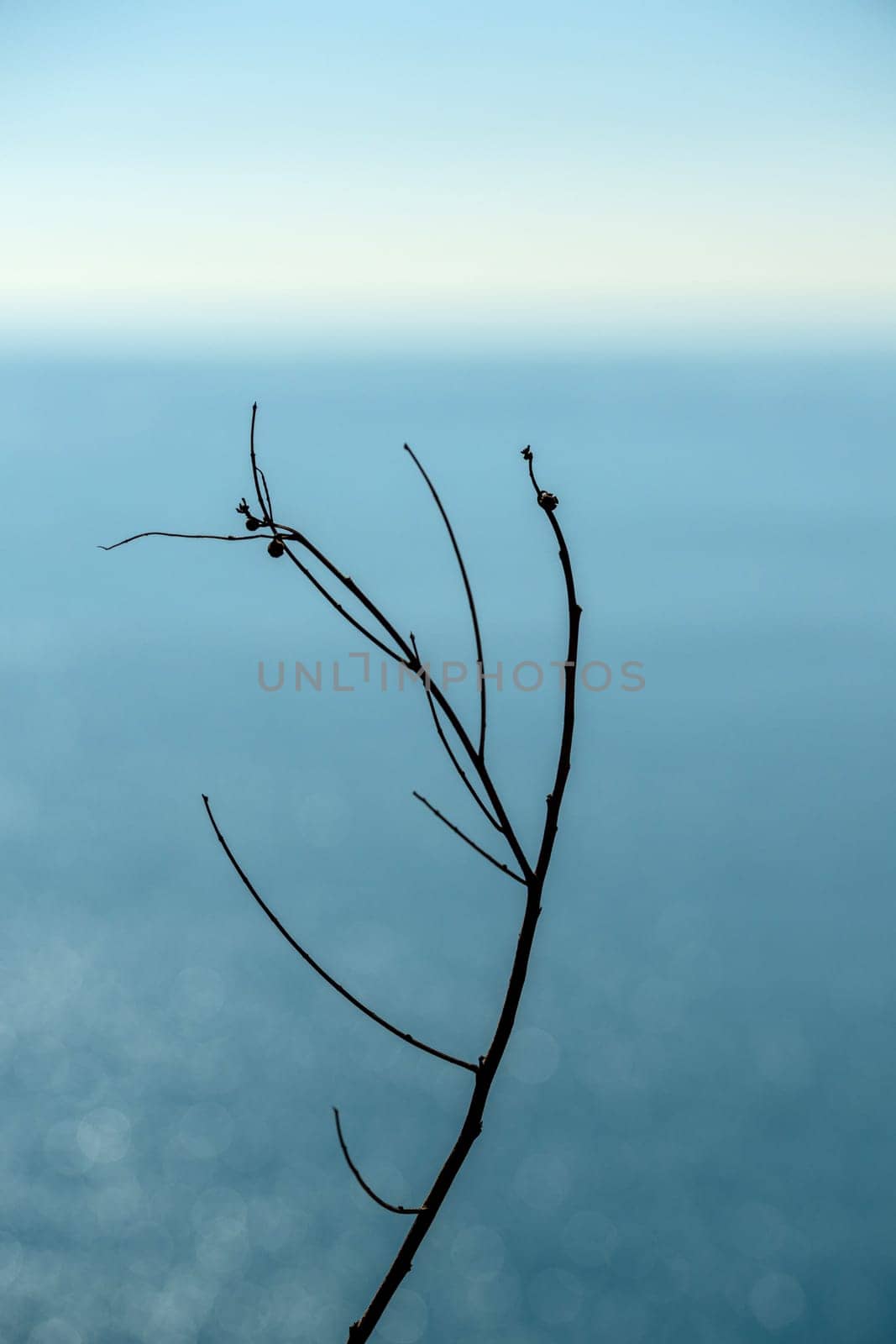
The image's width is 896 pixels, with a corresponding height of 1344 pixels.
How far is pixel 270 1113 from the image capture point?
14.4m

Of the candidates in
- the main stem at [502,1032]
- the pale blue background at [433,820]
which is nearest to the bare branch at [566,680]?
the main stem at [502,1032]

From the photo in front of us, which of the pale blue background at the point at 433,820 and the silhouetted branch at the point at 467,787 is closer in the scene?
the silhouetted branch at the point at 467,787

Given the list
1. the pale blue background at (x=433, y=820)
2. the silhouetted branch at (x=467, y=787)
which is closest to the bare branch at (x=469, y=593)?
the silhouetted branch at (x=467, y=787)

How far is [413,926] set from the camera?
54.6ft

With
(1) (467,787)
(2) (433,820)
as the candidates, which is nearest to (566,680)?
(1) (467,787)

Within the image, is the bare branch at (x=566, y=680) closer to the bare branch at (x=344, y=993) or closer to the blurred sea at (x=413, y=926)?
the bare branch at (x=344, y=993)

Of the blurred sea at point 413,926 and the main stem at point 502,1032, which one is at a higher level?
the main stem at point 502,1032

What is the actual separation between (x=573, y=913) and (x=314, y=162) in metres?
12.1

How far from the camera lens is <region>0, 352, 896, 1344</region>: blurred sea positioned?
13750 mm

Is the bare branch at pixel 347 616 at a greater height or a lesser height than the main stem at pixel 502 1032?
greater

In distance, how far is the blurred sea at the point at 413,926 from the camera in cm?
1375

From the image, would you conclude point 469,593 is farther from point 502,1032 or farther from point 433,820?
point 433,820

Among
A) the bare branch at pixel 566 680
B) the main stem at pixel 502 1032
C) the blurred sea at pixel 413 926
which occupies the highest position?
the bare branch at pixel 566 680

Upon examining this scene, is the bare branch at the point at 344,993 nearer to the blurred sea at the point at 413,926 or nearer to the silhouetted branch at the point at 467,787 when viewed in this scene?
the silhouetted branch at the point at 467,787
